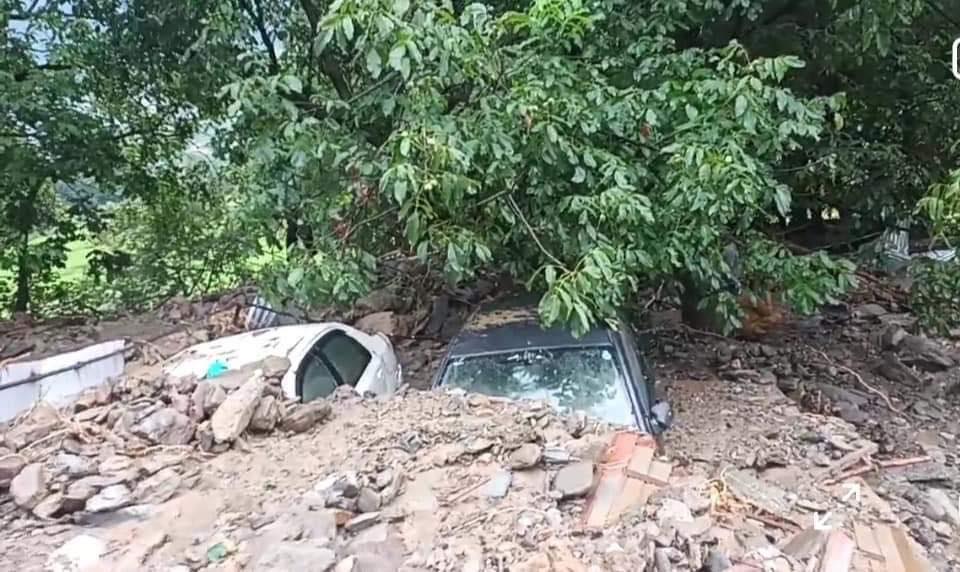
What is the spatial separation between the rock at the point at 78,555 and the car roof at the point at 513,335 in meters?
3.07

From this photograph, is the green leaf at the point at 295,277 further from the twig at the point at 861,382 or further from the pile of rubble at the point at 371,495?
the twig at the point at 861,382

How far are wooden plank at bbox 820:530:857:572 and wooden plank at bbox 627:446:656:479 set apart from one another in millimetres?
841

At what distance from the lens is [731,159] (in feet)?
18.4

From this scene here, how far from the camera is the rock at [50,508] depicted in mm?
3604

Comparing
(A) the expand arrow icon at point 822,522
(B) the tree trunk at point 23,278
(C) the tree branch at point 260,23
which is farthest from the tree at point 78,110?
(A) the expand arrow icon at point 822,522

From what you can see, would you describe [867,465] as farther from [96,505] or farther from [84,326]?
[84,326]

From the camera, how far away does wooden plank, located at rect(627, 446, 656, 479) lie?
12.4 feet

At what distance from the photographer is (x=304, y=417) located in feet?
15.0

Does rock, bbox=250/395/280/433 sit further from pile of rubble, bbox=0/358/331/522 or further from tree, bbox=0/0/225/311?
tree, bbox=0/0/225/311

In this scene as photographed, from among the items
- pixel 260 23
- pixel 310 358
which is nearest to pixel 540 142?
pixel 310 358

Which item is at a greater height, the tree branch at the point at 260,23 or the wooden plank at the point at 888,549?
the tree branch at the point at 260,23

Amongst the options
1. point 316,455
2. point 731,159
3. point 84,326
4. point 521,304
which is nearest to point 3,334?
point 84,326

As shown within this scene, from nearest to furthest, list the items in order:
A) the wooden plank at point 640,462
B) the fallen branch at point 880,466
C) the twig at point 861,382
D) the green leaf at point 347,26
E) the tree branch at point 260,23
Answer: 1. the wooden plank at point 640,462
2. the green leaf at point 347,26
3. the fallen branch at point 880,466
4. the twig at point 861,382
5. the tree branch at point 260,23

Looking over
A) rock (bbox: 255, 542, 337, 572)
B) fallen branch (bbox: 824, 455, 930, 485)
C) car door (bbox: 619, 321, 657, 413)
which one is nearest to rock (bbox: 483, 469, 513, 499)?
rock (bbox: 255, 542, 337, 572)
